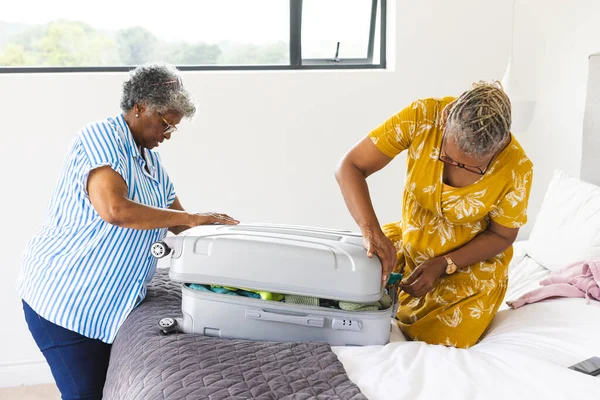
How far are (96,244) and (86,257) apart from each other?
4 cm

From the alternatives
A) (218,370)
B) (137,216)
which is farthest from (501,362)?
(137,216)

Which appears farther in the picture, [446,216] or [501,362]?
[446,216]

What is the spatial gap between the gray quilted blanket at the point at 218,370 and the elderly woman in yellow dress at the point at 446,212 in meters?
0.43

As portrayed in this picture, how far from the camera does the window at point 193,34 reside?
2.97m

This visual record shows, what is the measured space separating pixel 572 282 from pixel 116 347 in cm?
143

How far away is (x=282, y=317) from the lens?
1507 mm

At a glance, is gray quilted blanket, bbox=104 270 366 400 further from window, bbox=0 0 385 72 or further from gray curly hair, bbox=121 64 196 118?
window, bbox=0 0 385 72

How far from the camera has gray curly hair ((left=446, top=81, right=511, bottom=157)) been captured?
A: 5.22 feet

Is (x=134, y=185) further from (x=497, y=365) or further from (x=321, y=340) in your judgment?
(x=497, y=365)

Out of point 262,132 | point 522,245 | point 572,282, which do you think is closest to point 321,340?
point 572,282

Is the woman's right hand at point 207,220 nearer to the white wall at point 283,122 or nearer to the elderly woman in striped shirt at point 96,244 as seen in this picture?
→ the elderly woman in striped shirt at point 96,244

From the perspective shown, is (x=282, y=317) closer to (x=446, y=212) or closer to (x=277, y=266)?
(x=277, y=266)

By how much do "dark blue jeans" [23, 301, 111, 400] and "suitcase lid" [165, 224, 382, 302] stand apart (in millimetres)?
462

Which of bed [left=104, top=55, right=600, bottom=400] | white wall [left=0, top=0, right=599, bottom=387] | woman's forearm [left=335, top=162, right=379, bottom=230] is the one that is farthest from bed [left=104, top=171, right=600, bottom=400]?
white wall [left=0, top=0, right=599, bottom=387]
